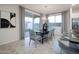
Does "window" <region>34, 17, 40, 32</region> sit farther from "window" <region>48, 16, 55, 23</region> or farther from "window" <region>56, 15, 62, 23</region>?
"window" <region>56, 15, 62, 23</region>

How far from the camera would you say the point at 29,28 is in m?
2.47

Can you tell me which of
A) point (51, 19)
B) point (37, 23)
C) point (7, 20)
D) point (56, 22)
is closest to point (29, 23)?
point (37, 23)

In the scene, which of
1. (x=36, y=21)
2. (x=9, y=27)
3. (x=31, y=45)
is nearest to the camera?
(x=36, y=21)

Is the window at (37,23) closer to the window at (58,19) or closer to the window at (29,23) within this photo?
the window at (29,23)

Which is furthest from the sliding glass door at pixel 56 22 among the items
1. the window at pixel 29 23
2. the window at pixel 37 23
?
the window at pixel 29 23

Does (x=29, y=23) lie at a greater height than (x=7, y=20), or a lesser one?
lesser

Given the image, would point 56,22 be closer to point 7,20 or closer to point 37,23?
point 37,23

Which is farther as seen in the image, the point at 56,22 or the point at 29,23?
the point at 29,23

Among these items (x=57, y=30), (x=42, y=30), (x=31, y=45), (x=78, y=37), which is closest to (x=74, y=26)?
(x=78, y=37)

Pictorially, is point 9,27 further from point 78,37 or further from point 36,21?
point 78,37

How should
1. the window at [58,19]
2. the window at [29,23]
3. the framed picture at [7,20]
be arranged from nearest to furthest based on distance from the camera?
the window at [58,19] < the window at [29,23] < the framed picture at [7,20]

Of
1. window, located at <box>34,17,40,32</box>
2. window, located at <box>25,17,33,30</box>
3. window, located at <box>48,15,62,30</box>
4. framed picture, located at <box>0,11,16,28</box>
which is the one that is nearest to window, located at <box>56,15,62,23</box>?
window, located at <box>48,15,62,30</box>

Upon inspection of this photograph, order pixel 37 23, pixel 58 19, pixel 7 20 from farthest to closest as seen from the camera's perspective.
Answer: pixel 7 20 → pixel 37 23 → pixel 58 19
